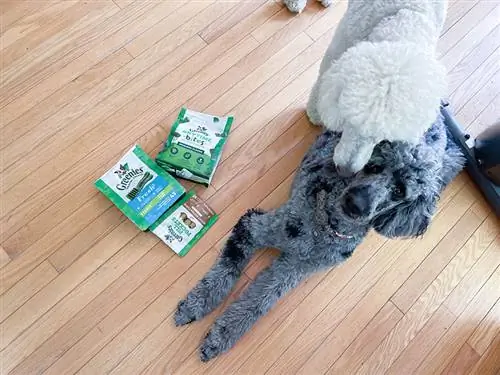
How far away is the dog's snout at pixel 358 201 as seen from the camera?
102cm

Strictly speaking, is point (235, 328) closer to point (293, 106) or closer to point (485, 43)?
point (293, 106)

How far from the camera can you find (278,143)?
1578 mm

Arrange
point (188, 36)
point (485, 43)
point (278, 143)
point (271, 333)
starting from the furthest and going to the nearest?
point (485, 43) < point (188, 36) < point (278, 143) < point (271, 333)

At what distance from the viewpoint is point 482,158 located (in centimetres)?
156

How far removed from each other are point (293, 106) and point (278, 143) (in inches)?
6.3

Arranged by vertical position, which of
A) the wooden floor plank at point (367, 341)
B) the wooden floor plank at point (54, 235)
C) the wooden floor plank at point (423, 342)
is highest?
the wooden floor plank at point (54, 235)

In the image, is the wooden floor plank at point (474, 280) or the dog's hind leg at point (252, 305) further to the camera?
the wooden floor plank at point (474, 280)

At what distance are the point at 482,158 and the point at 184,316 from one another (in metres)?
1.12

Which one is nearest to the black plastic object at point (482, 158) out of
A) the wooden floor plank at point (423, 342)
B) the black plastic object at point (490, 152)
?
the black plastic object at point (490, 152)

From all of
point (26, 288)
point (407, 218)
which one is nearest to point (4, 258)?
point (26, 288)

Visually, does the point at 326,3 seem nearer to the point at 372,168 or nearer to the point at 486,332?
the point at 372,168

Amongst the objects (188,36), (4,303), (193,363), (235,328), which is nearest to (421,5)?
(188,36)

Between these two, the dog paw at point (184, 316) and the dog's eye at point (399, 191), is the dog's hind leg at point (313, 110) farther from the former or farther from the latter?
the dog paw at point (184, 316)

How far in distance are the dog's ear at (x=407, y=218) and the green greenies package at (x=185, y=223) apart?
0.55m
